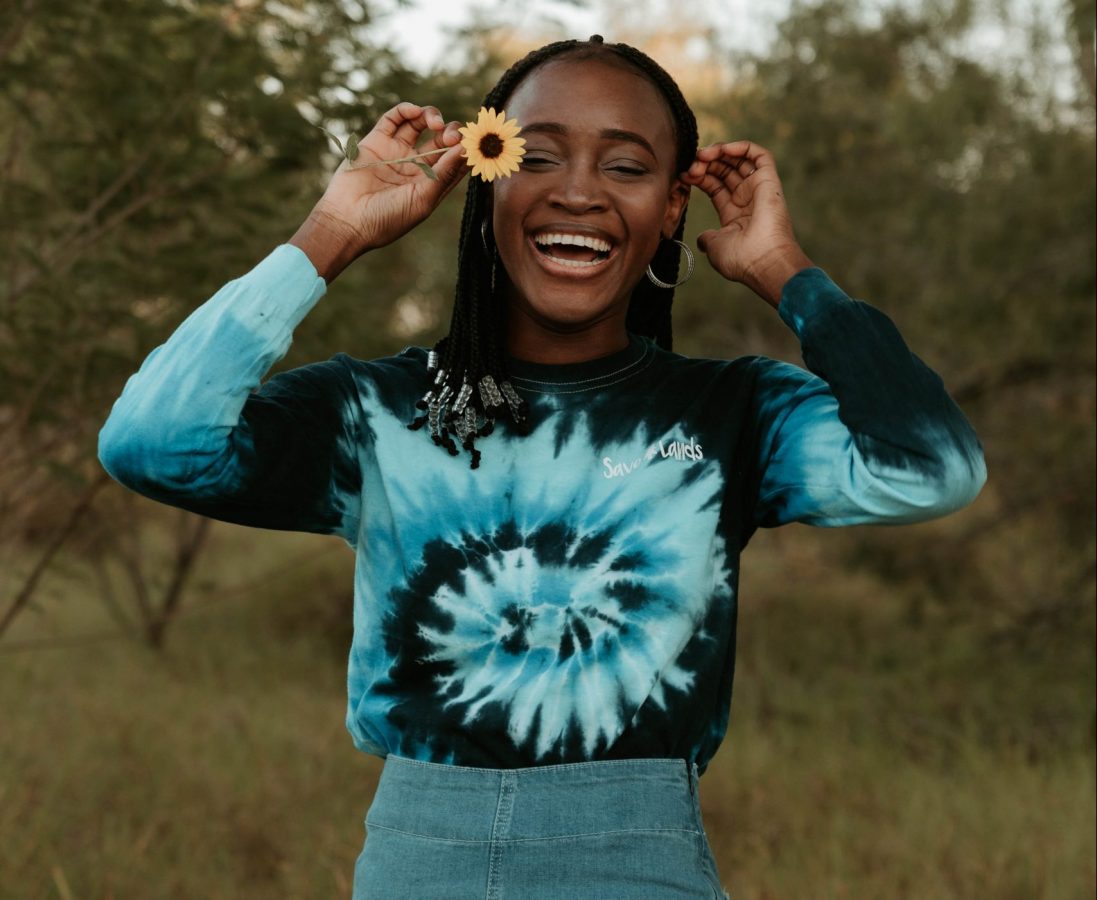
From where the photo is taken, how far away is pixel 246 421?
1825mm

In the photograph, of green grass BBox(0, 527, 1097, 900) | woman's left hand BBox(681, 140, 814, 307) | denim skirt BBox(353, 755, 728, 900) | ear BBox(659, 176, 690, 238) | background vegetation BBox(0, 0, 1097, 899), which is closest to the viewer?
denim skirt BBox(353, 755, 728, 900)

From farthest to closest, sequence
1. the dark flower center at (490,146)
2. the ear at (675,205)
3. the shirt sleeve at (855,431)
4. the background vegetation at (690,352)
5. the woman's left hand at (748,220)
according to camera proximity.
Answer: the background vegetation at (690,352)
the ear at (675,205)
the woman's left hand at (748,220)
the dark flower center at (490,146)
the shirt sleeve at (855,431)

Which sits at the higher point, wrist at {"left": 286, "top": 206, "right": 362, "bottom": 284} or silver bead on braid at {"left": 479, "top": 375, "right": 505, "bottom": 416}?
wrist at {"left": 286, "top": 206, "right": 362, "bottom": 284}

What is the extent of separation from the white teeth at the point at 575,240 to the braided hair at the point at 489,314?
151 mm

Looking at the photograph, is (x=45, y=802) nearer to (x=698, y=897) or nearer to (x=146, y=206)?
(x=146, y=206)

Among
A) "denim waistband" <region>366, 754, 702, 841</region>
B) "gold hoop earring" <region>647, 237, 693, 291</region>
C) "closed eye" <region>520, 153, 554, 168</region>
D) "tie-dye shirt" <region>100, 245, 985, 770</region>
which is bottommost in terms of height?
"denim waistband" <region>366, 754, 702, 841</region>

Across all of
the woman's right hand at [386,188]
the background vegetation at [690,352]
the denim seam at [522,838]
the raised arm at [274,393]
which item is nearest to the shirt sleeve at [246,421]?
the raised arm at [274,393]

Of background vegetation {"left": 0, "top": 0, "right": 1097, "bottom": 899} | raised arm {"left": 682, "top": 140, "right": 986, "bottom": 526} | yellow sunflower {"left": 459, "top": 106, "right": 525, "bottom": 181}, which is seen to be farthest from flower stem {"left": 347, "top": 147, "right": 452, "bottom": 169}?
background vegetation {"left": 0, "top": 0, "right": 1097, "bottom": 899}

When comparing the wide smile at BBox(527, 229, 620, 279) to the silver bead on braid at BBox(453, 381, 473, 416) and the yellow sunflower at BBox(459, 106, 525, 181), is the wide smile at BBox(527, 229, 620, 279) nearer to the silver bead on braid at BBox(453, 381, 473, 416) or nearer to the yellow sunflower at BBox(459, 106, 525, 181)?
the yellow sunflower at BBox(459, 106, 525, 181)

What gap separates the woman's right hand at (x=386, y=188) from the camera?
1.99m

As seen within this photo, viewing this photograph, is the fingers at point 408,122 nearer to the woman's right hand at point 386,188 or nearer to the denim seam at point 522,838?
the woman's right hand at point 386,188

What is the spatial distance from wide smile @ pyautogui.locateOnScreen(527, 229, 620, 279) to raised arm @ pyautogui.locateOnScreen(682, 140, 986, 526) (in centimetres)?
22

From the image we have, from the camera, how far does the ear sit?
2.17 m

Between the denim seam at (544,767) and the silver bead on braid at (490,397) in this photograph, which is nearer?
the denim seam at (544,767)
